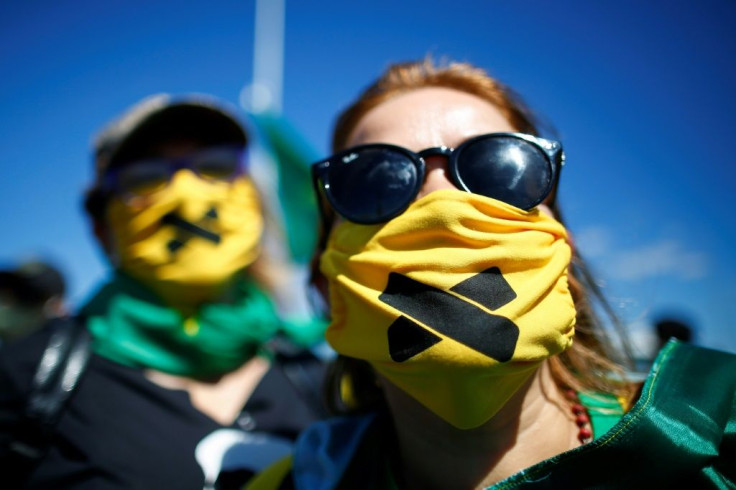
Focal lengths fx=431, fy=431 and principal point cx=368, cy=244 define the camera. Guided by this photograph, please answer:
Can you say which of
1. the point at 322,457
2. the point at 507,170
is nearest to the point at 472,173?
the point at 507,170

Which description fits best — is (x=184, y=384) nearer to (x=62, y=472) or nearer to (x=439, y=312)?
(x=62, y=472)

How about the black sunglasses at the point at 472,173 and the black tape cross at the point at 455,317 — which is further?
the black sunglasses at the point at 472,173

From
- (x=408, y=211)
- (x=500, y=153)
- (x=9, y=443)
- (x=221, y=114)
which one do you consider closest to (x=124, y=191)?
(x=221, y=114)

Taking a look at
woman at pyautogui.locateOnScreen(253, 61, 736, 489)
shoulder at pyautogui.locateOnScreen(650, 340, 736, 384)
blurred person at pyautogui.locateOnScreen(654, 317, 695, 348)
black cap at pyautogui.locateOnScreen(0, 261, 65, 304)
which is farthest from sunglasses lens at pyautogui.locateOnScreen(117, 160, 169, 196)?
blurred person at pyautogui.locateOnScreen(654, 317, 695, 348)

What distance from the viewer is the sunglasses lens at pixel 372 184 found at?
1157 mm

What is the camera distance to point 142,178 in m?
2.11

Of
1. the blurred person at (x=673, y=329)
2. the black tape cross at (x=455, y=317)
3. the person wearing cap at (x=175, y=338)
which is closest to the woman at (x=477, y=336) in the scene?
the black tape cross at (x=455, y=317)

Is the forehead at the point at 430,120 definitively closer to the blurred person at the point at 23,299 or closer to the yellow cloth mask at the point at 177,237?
the yellow cloth mask at the point at 177,237

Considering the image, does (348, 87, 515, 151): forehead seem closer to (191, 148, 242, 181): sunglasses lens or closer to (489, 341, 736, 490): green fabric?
(489, 341, 736, 490): green fabric

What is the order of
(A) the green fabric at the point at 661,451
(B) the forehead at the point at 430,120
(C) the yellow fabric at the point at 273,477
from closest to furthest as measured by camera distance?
(A) the green fabric at the point at 661,451, (B) the forehead at the point at 430,120, (C) the yellow fabric at the point at 273,477

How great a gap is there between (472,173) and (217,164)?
1579 mm

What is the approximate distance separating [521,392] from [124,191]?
1.98 meters

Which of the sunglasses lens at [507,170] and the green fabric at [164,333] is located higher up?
the sunglasses lens at [507,170]

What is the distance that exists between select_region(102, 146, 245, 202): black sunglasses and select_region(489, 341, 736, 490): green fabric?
6.32ft
